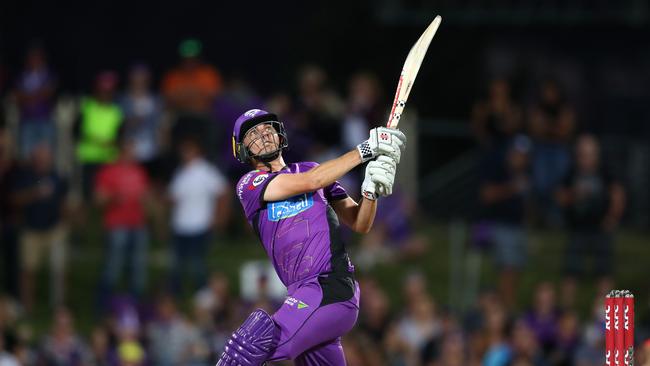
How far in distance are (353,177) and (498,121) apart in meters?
2.46

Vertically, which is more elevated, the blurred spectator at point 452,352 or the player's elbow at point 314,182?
the blurred spectator at point 452,352

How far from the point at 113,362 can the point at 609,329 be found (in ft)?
27.7

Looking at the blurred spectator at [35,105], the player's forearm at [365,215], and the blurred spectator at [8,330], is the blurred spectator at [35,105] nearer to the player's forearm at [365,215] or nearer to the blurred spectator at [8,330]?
the blurred spectator at [8,330]

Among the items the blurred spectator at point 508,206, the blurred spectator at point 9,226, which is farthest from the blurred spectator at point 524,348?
the blurred spectator at point 9,226

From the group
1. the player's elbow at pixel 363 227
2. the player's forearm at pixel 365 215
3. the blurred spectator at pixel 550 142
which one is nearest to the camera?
the player's forearm at pixel 365 215

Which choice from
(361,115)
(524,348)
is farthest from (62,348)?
(524,348)

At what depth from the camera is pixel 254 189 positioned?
9.92m

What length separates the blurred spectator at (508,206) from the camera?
17312mm

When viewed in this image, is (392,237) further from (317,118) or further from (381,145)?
(381,145)

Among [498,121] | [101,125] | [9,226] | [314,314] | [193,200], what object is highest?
[101,125]

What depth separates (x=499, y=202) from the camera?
17.3m

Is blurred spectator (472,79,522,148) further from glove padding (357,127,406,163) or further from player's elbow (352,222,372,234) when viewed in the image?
glove padding (357,127,406,163)

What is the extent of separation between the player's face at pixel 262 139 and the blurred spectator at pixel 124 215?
329 inches

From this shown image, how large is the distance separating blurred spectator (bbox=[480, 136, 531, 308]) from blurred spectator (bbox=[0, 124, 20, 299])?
19.2 ft
